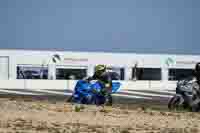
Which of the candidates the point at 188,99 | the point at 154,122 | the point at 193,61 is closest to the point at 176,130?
the point at 154,122

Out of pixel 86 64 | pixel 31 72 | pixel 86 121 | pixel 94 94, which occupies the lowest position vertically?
pixel 86 121

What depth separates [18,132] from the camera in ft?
27.3

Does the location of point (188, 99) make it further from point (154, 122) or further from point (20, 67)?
point (20, 67)

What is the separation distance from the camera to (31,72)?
60.0m

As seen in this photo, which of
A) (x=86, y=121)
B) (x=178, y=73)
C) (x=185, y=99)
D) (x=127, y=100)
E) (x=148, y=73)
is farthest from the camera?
(x=178, y=73)

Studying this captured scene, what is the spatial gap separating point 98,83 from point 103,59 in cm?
4672

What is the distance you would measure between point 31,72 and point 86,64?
6099 millimetres

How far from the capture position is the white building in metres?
60.6

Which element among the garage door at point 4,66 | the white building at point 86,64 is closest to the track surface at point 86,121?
the garage door at point 4,66

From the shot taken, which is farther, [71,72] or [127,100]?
[71,72]

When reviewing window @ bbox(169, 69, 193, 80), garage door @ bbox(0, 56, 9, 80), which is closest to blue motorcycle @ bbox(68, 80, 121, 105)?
garage door @ bbox(0, 56, 9, 80)

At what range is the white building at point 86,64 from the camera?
199 feet

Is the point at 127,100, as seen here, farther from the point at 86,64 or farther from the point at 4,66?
the point at 86,64

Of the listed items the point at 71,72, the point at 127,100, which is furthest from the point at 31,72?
the point at 127,100
